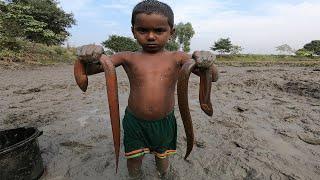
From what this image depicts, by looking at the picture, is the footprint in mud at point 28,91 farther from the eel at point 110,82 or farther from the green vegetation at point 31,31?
the green vegetation at point 31,31

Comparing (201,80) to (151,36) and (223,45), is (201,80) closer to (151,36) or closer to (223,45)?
(151,36)

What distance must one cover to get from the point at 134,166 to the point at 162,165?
0.29m

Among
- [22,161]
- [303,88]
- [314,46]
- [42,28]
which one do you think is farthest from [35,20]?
[314,46]

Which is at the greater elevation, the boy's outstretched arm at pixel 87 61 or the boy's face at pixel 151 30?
the boy's face at pixel 151 30

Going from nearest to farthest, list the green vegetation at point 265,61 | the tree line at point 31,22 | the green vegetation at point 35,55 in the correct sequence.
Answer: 1. the green vegetation at point 35,55
2. the tree line at point 31,22
3. the green vegetation at point 265,61

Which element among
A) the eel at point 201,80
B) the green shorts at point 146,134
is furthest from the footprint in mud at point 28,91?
the eel at point 201,80

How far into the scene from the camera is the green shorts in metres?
2.67

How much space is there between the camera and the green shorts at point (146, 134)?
2.67 meters

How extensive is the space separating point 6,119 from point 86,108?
1.32 meters

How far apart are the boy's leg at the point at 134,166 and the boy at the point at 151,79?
1 cm

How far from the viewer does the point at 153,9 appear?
2.38 metres

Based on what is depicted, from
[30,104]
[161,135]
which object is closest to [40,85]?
[30,104]

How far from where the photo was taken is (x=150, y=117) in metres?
2.63

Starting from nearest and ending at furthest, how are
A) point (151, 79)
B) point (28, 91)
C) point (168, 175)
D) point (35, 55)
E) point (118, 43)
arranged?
1. point (151, 79)
2. point (168, 175)
3. point (28, 91)
4. point (35, 55)
5. point (118, 43)
